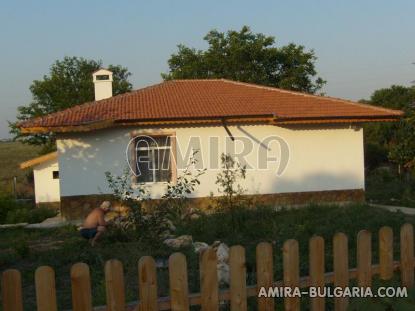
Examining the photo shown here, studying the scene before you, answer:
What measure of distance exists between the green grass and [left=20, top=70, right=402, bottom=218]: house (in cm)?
285

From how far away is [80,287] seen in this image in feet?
11.1

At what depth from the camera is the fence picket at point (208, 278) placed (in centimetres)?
372

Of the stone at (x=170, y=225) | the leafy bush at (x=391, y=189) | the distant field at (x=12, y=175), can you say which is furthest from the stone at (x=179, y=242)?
the distant field at (x=12, y=175)

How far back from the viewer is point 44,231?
12844mm

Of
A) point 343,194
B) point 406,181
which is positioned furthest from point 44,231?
point 406,181

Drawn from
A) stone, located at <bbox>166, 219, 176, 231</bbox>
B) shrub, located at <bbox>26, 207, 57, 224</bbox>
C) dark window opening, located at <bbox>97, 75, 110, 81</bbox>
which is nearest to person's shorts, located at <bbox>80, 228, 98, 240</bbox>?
stone, located at <bbox>166, 219, 176, 231</bbox>

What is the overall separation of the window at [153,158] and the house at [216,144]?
0.03 meters

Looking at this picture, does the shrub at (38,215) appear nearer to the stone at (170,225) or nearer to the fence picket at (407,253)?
the stone at (170,225)

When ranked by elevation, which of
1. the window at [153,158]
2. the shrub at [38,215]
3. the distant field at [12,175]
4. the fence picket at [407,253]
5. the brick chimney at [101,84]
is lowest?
the shrub at [38,215]

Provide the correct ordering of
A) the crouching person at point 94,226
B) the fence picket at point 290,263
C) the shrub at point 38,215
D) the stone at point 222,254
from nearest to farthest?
the fence picket at point 290,263 < the stone at point 222,254 < the crouching person at point 94,226 < the shrub at point 38,215

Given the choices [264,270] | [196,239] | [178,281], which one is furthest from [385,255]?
[196,239]

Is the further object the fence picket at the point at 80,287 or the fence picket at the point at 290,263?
the fence picket at the point at 290,263

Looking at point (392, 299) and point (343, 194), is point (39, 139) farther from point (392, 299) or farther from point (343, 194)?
point (392, 299)

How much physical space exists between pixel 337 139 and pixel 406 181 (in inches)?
210
